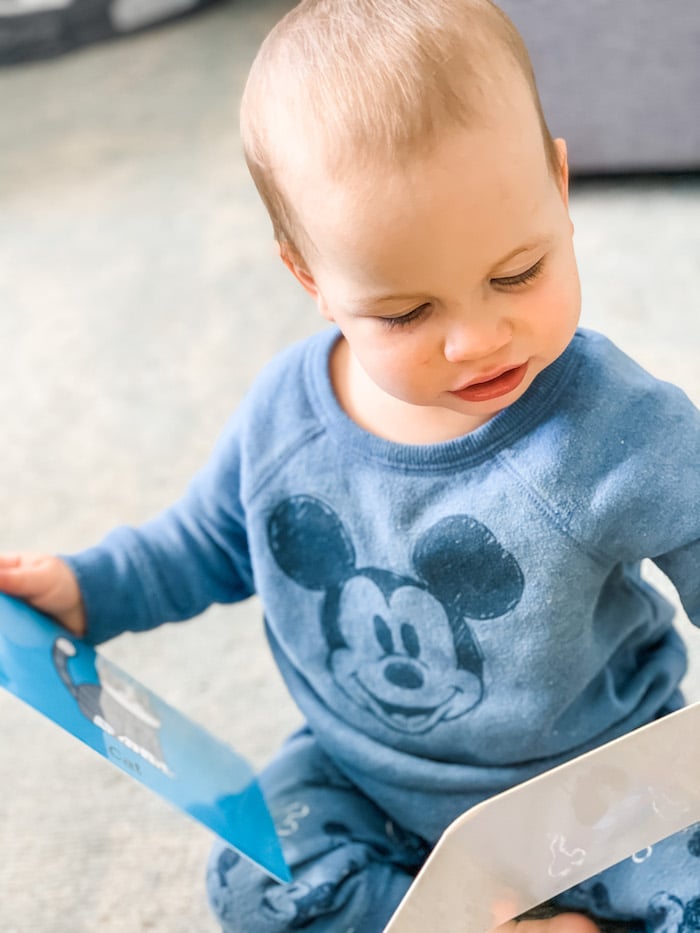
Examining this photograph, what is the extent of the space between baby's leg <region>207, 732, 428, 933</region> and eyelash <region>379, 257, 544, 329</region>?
36 centimetres

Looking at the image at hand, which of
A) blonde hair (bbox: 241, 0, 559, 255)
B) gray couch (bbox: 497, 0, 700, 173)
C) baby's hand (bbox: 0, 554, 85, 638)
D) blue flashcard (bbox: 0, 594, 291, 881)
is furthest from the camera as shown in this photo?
gray couch (bbox: 497, 0, 700, 173)

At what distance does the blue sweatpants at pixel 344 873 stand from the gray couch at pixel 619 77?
3.15 feet

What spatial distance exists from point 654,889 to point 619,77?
41.7 inches

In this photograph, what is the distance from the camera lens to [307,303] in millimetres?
1435

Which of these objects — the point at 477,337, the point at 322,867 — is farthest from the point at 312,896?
the point at 477,337

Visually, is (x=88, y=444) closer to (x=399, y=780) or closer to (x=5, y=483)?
(x=5, y=483)

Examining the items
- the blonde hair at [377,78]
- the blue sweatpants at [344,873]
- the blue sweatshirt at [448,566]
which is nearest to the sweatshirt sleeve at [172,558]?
the blue sweatshirt at [448,566]

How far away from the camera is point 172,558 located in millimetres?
788

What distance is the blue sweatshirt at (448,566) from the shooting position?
63 centimetres

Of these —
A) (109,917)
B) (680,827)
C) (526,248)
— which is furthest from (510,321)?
(109,917)

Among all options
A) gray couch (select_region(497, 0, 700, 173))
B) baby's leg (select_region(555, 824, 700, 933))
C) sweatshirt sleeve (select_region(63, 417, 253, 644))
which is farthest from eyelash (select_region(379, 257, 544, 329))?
gray couch (select_region(497, 0, 700, 173))

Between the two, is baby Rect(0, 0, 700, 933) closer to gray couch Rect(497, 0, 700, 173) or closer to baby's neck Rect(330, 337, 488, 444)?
baby's neck Rect(330, 337, 488, 444)

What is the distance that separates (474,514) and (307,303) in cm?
82

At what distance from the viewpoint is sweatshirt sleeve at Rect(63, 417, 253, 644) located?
77 cm
